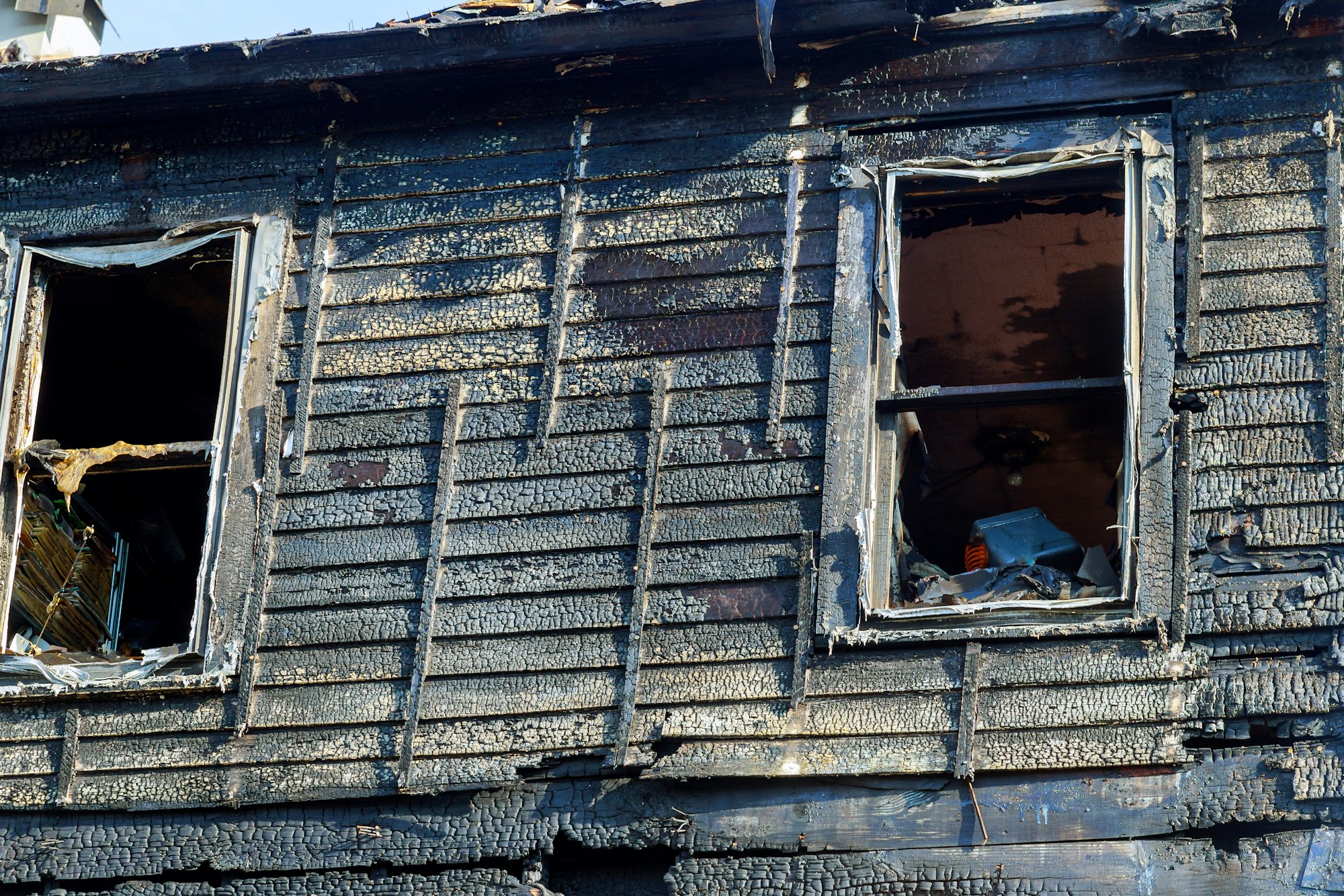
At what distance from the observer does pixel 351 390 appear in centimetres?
633

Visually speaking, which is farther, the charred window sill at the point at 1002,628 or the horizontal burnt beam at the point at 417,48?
the horizontal burnt beam at the point at 417,48

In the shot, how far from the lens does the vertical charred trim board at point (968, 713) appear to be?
17.2 feet

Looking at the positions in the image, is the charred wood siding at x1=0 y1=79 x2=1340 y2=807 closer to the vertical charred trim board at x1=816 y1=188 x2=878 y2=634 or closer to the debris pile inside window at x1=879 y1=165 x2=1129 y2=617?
the vertical charred trim board at x1=816 y1=188 x2=878 y2=634

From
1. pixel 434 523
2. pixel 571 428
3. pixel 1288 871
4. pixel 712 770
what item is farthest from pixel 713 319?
pixel 1288 871

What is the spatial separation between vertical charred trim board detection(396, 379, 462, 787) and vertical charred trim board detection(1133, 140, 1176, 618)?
2458 mm

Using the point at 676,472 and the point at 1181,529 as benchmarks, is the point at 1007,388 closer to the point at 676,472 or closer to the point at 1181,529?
the point at 1181,529

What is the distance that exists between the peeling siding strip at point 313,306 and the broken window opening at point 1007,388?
2.21m

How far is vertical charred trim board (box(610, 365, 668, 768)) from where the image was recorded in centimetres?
554

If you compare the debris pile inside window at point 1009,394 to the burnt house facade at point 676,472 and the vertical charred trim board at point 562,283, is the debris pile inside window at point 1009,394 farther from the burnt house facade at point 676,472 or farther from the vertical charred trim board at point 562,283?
the vertical charred trim board at point 562,283

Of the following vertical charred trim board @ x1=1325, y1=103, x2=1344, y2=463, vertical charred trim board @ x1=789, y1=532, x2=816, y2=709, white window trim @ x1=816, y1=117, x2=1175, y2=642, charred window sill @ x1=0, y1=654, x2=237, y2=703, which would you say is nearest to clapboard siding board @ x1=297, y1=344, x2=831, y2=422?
white window trim @ x1=816, y1=117, x2=1175, y2=642

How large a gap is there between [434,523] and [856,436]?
1.59m

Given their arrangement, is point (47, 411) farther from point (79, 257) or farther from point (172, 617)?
point (79, 257)

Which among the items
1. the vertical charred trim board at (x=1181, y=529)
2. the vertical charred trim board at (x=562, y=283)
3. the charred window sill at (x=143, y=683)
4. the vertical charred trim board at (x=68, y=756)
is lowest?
the vertical charred trim board at (x=68, y=756)

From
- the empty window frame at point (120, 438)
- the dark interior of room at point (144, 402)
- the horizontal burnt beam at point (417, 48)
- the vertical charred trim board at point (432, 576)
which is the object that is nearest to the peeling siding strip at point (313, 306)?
the empty window frame at point (120, 438)
